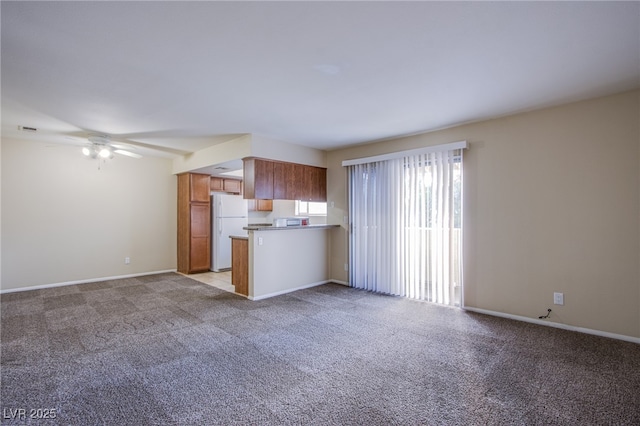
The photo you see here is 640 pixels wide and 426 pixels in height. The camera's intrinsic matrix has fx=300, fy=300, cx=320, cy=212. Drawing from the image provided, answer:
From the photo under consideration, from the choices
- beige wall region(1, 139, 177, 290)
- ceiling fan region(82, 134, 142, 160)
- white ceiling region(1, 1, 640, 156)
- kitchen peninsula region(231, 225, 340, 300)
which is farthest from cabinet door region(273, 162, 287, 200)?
beige wall region(1, 139, 177, 290)

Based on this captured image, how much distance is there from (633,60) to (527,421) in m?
2.86

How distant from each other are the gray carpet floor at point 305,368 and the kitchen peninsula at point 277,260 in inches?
24.3

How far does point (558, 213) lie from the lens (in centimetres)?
337

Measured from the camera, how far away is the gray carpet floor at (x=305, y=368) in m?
1.94

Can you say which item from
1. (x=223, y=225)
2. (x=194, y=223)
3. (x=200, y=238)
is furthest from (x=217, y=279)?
(x=194, y=223)

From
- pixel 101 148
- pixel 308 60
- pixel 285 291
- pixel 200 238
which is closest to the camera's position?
pixel 308 60

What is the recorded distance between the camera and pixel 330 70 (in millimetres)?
2582

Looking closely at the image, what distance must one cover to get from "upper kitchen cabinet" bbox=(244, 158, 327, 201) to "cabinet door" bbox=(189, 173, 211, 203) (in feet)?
7.01

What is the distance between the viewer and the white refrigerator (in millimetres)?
6664

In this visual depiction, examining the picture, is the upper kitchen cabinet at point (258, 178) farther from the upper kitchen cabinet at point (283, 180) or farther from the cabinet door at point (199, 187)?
the cabinet door at point (199, 187)

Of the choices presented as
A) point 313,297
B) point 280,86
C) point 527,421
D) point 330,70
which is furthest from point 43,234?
point 527,421

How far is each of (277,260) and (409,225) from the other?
2.16 m

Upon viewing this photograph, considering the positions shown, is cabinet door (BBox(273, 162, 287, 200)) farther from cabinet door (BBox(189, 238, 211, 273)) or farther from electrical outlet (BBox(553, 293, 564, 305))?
electrical outlet (BBox(553, 293, 564, 305))

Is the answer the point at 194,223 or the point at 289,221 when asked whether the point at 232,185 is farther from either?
the point at 289,221
